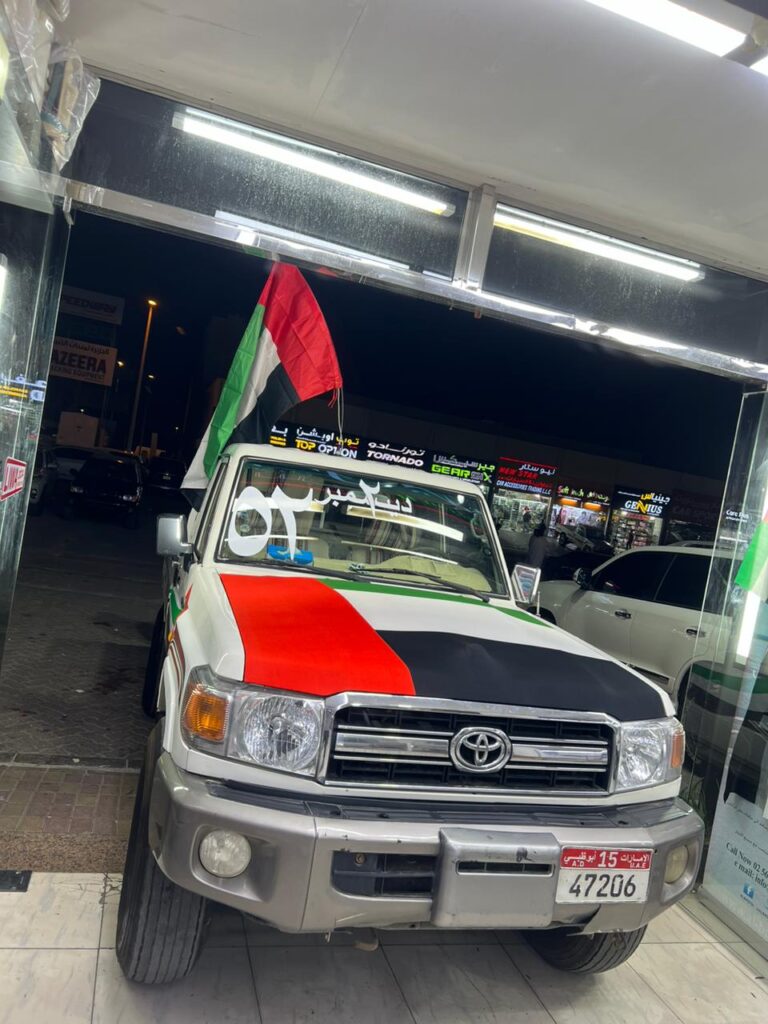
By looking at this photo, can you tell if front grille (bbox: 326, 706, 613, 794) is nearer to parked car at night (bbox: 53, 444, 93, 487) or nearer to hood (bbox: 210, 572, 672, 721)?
hood (bbox: 210, 572, 672, 721)

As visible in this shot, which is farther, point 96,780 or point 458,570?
point 96,780

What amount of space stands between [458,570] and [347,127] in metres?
2.58

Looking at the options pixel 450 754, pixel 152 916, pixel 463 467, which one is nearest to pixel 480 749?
pixel 450 754

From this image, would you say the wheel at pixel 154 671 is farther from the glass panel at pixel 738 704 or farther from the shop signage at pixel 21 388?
the glass panel at pixel 738 704

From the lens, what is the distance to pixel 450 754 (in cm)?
264

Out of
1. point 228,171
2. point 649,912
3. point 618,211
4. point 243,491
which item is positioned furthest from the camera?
point 618,211

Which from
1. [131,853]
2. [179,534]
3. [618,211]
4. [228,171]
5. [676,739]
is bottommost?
[131,853]

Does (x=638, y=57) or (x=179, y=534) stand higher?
(x=638, y=57)

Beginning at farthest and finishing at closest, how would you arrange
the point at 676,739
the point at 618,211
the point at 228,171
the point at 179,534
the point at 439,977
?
the point at 618,211 < the point at 228,171 < the point at 179,534 < the point at 439,977 < the point at 676,739

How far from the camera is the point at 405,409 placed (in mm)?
20703

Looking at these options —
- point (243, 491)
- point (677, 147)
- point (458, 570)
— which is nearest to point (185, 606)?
point (243, 491)

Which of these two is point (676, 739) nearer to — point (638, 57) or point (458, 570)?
point (458, 570)

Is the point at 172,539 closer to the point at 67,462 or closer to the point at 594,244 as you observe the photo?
the point at 594,244

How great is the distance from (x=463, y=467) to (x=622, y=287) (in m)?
16.1
